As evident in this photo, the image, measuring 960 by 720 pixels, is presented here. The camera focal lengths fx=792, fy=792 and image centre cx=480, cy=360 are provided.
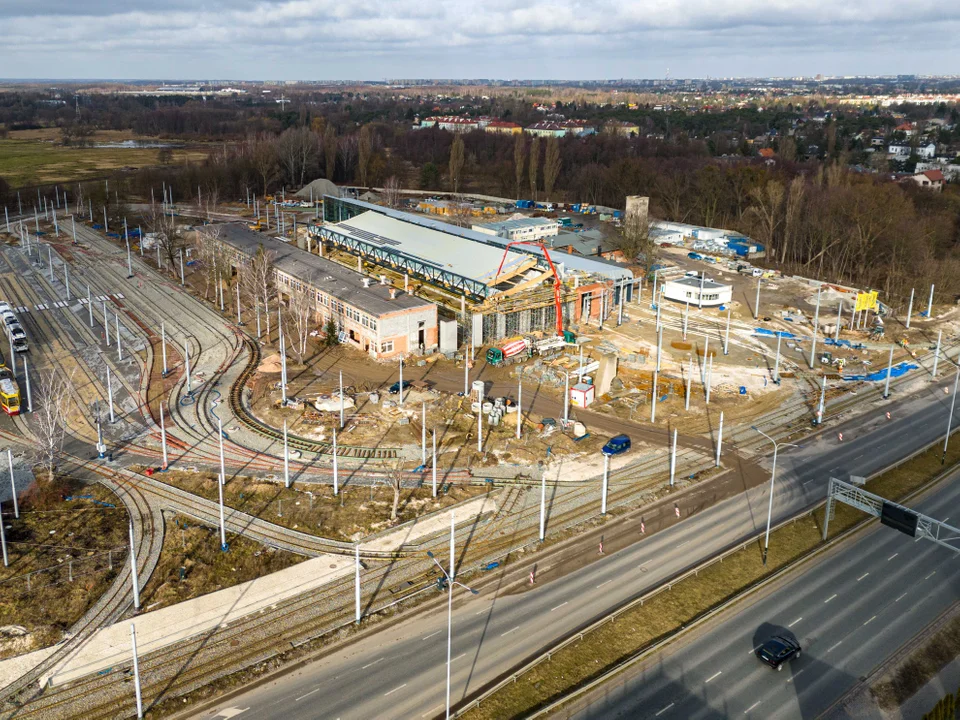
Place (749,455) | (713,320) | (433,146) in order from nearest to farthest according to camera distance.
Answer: (749,455)
(713,320)
(433,146)

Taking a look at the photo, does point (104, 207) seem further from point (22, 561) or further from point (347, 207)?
point (22, 561)

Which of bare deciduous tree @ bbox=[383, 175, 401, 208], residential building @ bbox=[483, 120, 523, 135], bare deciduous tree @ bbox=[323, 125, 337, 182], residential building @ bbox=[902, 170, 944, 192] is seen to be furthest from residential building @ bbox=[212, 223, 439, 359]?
residential building @ bbox=[483, 120, 523, 135]

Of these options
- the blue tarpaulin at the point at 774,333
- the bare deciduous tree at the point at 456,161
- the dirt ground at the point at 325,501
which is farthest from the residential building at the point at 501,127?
the dirt ground at the point at 325,501

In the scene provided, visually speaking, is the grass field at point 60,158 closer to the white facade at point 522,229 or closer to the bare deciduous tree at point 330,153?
the bare deciduous tree at point 330,153

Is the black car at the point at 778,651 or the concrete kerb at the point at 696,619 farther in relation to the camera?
the black car at the point at 778,651

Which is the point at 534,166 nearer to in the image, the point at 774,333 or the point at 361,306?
the point at 774,333

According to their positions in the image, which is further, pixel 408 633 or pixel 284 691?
pixel 408 633

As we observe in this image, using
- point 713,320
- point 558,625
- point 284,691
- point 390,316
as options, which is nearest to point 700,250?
point 713,320

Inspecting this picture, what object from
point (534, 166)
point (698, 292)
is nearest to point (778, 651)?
point (698, 292)
